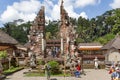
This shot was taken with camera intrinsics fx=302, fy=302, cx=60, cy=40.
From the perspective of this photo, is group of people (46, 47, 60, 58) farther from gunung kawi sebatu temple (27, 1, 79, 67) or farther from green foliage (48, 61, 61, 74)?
green foliage (48, 61, 61, 74)

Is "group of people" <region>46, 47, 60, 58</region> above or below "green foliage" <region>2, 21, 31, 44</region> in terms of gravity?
below

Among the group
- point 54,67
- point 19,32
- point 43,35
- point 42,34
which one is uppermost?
point 19,32

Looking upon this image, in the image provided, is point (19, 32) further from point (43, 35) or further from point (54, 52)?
point (43, 35)

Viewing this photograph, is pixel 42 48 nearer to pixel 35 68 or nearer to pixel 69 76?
pixel 35 68

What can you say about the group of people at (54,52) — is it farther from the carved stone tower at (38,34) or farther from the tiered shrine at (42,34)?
the carved stone tower at (38,34)

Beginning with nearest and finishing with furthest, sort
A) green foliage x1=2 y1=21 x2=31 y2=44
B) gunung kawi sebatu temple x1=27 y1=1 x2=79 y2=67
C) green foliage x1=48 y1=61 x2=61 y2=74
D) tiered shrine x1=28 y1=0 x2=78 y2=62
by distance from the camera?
green foliage x1=48 y1=61 x2=61 y2=74, gunung kawi sebatu temple x1=27 y1=1 x2=79 y2=67, tiered shrine x1=28 y1=0 x2=78 y2=62, green foliage x1=2 y1=21 x2=31 y2=44

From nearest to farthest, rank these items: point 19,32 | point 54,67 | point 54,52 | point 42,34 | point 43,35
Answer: point 54,67 → point 42,34 → point 43,35 → point 54,52 → point 19,32

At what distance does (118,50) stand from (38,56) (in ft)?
37.9

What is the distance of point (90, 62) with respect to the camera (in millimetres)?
42656

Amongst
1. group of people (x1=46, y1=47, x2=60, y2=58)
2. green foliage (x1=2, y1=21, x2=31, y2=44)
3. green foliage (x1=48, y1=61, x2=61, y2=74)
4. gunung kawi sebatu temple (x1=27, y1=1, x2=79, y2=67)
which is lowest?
green foliage (x1=48, y1=61, x2=61, y2=74)

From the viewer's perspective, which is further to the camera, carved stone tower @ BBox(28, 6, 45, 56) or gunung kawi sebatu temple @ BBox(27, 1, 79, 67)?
carved stone tower @ BBox(28, 6, 45, 56)

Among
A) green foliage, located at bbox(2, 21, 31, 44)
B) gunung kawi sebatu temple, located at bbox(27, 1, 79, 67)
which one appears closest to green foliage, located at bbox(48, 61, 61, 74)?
gunung kawi sebatu temple, located at bbox(27, 1, 79, 67)

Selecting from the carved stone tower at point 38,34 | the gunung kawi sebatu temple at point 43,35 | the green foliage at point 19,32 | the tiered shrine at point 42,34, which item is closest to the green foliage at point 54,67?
the gunung kawi sebatu temple at point 43,35

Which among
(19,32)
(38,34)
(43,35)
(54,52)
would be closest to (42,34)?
(43,35)
